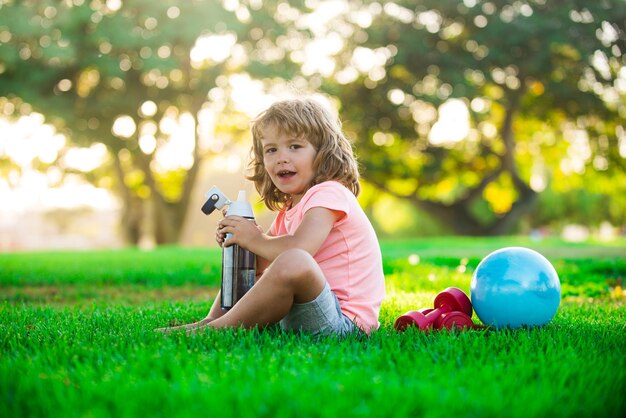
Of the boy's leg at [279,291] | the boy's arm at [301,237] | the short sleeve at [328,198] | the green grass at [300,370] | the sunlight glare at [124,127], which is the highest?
the sunlight glare at [124,127]

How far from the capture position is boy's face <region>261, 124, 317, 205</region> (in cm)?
368

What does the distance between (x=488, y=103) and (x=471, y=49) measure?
143 inches

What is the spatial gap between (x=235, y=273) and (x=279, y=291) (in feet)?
2.38

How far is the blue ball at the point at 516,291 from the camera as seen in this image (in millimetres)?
3715

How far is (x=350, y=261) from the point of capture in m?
3.54

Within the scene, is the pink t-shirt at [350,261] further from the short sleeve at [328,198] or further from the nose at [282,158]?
the nose at [282,158]

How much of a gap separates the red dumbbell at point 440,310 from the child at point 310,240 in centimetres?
16

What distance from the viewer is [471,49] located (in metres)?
23.2

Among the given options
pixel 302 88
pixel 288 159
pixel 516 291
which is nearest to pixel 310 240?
pixel 288 159

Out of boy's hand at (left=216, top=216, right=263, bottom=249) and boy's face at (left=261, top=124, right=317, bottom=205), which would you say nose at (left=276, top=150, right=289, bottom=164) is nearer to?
boy's face at (left=261, top=124, right=317, bottom=205)

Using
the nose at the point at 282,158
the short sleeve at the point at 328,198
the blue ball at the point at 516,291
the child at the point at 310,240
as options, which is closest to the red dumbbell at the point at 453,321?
the blue ball at the point at 516,291

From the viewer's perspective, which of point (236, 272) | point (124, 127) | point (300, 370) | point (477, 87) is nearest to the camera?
point (300, 370)

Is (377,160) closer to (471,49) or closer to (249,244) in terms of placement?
(471,49)

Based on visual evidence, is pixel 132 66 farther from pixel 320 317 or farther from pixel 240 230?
pixel 320 317
